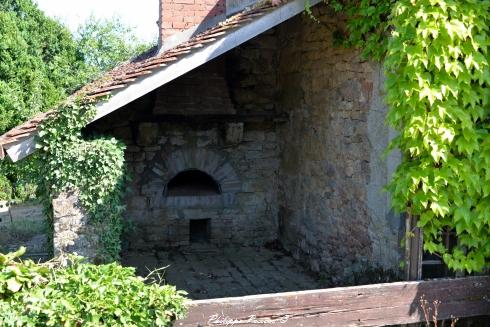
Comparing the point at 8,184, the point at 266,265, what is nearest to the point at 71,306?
the point at 266,265

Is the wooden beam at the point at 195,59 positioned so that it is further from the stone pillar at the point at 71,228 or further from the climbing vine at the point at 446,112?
the climbing vine at the point at 446,112

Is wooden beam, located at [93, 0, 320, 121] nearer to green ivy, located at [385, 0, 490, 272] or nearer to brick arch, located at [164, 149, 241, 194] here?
green ivy, located at [385, 0, 490, 272]

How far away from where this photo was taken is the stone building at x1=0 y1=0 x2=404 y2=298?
5.52 metres

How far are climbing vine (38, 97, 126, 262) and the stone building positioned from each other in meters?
0.48

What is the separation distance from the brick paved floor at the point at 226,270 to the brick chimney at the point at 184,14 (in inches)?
142

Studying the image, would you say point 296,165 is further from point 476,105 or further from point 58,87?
point 58,87

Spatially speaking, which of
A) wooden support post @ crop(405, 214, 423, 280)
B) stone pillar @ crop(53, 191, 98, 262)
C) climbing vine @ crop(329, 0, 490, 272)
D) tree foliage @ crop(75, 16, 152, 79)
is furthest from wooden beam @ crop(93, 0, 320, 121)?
tree foliage @ crop(75, 16, 152, 79)

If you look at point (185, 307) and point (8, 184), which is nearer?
point (185, 307)

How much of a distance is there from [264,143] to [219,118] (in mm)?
962

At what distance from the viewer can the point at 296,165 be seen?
7605mm

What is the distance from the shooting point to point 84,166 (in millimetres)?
4809

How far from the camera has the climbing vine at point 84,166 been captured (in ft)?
15.4

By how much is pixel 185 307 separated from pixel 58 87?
47.2 ft

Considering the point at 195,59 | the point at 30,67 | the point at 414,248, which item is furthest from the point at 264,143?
the point at 30,67
